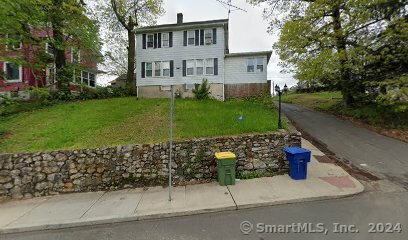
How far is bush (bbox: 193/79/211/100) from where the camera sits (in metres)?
17.4

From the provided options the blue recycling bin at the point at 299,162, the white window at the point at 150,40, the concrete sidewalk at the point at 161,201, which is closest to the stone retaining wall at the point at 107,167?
the concrete sidewalk at the point at 161,201

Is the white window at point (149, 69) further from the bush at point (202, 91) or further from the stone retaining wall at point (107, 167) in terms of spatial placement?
the stone retaining wall at point (107, 167)

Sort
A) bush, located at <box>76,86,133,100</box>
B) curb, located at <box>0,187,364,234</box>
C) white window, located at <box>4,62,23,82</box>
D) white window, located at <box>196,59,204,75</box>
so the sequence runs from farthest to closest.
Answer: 1. white window, located at <box>4,62,23,82</box>
2. bush, located at <box>76,86,133,100</box>
3. white window, located at <box>196,59,204,75</box>
4. curb, located at <box>0,187,364,234</box>

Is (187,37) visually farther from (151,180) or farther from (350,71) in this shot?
(151,180)

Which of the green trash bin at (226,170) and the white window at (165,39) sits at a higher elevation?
the white window at (165,39)

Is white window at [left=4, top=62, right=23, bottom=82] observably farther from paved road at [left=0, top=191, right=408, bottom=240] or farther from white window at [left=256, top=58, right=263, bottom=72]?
white window at [left=256, top=58, right=263, bottom=72]

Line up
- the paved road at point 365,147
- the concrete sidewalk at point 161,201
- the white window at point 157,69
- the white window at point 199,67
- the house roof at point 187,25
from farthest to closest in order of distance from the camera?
1. the white window at point 157,69
2. the white window at point 199,67
3. the house roof at point 187,25
4. the paved road at point 365,147
5. the concrete sidewalk at point 161,201

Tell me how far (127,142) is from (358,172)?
823 centimetres

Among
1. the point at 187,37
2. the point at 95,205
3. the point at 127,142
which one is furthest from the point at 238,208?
the point at 187,37

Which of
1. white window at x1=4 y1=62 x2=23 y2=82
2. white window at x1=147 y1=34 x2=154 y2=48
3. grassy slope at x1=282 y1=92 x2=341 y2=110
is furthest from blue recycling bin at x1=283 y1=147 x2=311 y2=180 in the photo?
white window at x1=4 y1=62 x2=23 y2=82

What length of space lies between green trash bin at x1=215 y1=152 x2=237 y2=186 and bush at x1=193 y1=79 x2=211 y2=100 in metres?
11.4

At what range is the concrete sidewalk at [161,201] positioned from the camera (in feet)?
16.3

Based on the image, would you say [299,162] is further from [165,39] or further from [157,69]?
[165,39]

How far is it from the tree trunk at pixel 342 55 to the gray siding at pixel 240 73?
5.56 m
